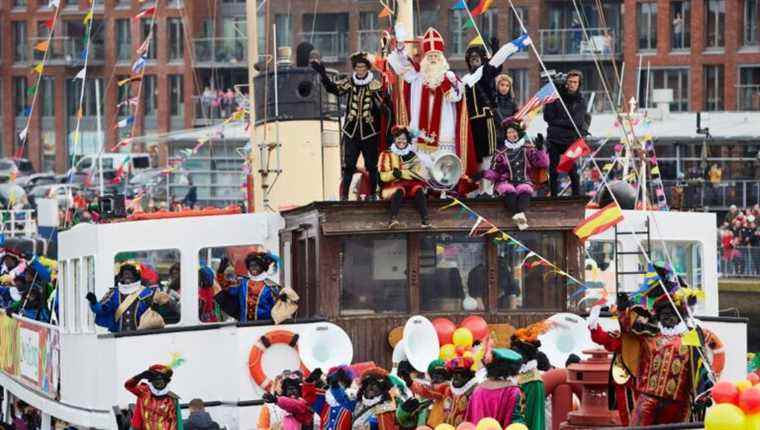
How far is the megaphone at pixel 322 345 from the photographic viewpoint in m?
21.8

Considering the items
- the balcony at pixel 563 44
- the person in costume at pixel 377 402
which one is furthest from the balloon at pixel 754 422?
the balcony at pixel 563 44

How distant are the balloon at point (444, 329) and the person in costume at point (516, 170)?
48.7 inches

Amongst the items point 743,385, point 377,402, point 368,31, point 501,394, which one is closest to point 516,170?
point 377,402

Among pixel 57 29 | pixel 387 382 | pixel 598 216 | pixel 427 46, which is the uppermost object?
pixel 57 29

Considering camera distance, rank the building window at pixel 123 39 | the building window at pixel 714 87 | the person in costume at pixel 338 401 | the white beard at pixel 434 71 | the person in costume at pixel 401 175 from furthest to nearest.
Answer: the building window at pixel 123 39, the building window at pixel 714 87, the white beard at pixel 434 71, the person in costume at pixel 401 175, the person in costume at pixel 338 401

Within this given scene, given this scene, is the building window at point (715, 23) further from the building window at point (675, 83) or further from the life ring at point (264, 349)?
the life ring at point (264, 349)

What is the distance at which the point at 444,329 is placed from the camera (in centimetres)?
2192

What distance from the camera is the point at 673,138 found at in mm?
66125

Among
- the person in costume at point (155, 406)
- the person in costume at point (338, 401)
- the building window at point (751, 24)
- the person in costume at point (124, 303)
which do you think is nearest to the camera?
the person in costume at point (338, 401)

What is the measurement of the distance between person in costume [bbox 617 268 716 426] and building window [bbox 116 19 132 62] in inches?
3021

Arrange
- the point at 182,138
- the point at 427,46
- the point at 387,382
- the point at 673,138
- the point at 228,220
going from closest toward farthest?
the point at 387,382, the point at 427,46, the point at 228,220, the point at 673,138, the point at 182,138

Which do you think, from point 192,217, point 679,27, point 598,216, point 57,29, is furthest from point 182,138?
point 598,216

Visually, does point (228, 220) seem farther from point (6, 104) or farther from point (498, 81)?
point (6, 104)

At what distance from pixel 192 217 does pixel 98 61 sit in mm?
70630
